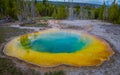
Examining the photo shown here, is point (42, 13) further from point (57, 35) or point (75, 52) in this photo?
Answer: point (75, 52)

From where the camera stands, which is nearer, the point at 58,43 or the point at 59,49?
the point at 59,49

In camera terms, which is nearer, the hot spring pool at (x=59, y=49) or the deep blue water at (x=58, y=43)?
the hot spring pool at (x=59, y=49)

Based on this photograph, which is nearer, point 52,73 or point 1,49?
point 52,73

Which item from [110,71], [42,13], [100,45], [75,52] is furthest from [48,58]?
[42,13]

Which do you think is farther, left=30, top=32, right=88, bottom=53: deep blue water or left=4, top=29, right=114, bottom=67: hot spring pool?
left=30, top=32, right=88, bottom=53: deep blue water
